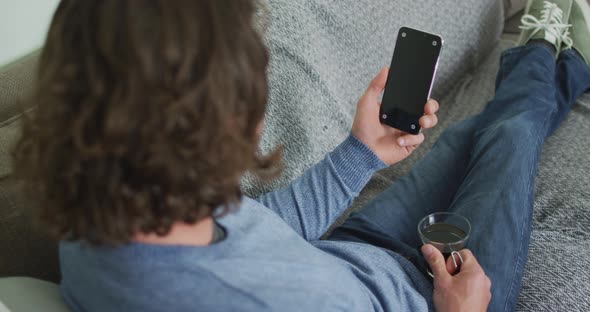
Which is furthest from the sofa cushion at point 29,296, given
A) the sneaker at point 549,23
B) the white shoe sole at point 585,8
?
the white shoe sole at point 585,8

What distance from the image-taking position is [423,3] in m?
1.39

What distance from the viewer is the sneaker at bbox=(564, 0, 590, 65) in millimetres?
1447

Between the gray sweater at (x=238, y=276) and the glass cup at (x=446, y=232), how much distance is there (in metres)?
0.07

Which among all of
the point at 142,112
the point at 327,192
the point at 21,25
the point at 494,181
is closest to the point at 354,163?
the point at 327,192

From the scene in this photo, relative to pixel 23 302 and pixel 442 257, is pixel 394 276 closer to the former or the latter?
pixel 442 257

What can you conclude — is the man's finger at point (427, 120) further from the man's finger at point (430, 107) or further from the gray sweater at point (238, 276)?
the gray sweater at point (238, 276)

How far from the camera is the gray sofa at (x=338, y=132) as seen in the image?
2.66 feet

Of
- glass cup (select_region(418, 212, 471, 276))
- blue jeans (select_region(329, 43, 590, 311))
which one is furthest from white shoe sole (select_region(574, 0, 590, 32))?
glass cup (select_region(418, 212, 471, 276))

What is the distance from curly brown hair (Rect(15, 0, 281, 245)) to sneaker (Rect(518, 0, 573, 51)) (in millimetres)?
1084

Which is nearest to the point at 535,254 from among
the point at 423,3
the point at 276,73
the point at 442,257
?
the point at 442,257

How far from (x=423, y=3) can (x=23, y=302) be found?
41.6 inches

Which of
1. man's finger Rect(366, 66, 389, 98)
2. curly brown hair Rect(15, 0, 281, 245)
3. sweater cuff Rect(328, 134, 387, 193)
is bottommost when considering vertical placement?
sweater cuff Rect(328, 134, 387, 193)

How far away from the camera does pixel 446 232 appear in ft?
2.88

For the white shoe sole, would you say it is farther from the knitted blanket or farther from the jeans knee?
the jeans knee
